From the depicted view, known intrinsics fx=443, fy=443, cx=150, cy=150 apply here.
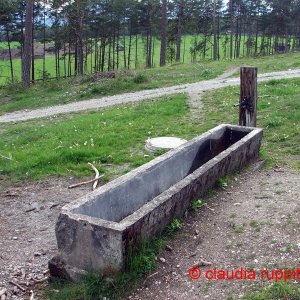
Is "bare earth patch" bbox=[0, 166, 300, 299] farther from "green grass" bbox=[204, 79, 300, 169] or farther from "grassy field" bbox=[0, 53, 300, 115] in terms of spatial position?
"grassy field" bbox=[0, 53, 300, 115]

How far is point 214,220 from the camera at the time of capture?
16.5ft

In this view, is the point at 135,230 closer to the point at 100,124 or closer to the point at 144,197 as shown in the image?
the point at 144,197

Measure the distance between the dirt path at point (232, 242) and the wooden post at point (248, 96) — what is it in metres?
2.02

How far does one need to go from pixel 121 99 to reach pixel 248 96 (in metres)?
7.61

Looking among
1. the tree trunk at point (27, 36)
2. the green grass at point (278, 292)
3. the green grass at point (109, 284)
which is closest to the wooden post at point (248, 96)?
the green grass at point (109, 284)

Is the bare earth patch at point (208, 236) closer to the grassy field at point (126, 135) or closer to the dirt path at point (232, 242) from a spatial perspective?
the dirt path at point (232, 242)

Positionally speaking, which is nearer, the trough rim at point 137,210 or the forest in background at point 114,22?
the trough rim at point 137,210

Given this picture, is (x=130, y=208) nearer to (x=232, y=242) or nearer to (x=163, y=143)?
(x=232, y=242)

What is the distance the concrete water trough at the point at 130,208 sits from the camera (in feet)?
12.4

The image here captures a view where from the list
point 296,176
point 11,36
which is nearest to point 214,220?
point 296,176

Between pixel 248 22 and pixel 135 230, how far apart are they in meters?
51.6

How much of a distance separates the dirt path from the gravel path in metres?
8.65

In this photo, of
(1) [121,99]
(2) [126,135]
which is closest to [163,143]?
(2) [126,135]

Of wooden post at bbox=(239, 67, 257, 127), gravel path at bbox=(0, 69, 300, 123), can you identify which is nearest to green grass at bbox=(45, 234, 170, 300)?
wooden post at bbox=(239, 67, 257, 127)
